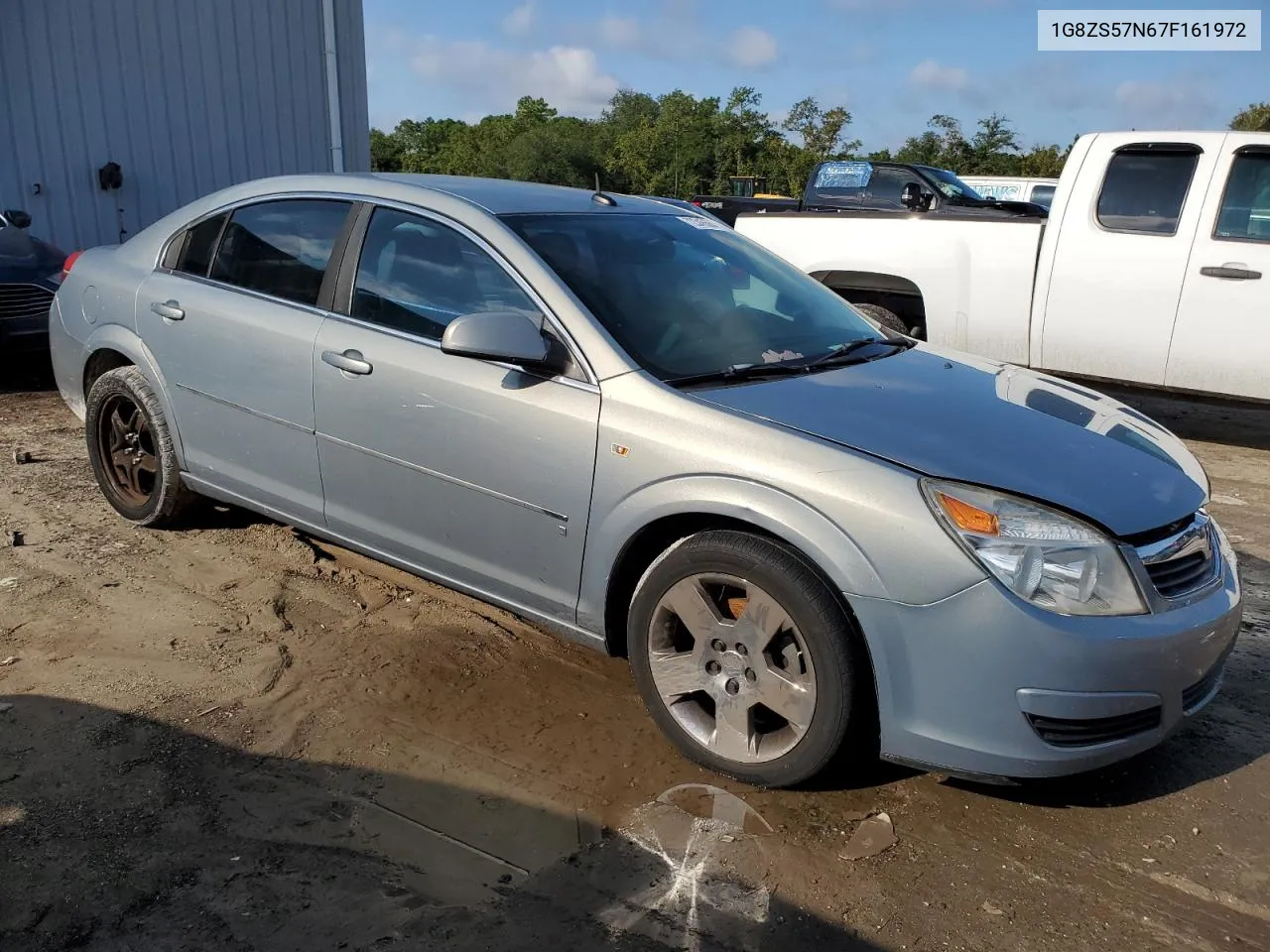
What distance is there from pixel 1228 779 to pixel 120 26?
46.9 ft

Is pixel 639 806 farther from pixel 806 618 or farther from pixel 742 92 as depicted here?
pixel 742 92

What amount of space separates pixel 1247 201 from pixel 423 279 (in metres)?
5.58

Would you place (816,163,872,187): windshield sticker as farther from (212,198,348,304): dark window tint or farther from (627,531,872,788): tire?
(627,531,872,788): tire

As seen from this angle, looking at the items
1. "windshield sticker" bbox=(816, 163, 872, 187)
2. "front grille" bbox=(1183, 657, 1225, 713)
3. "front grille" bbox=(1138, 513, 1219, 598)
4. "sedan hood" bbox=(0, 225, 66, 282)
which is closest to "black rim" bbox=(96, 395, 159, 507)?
"front grille" bbox=(1138, 513, 1219, 598)

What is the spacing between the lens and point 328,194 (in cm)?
411

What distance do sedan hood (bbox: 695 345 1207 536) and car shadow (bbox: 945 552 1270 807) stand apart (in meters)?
0.68

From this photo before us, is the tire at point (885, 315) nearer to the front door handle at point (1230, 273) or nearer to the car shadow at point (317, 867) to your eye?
the front door handle at point (1230, 273)

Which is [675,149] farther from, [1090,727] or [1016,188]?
[1090,727]

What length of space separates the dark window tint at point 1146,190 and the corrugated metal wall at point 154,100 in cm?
1165

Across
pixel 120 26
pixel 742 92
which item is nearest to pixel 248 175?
pixel 120 26

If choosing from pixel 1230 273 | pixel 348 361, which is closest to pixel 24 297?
pixel 348 361

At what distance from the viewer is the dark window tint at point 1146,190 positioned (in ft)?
22.5

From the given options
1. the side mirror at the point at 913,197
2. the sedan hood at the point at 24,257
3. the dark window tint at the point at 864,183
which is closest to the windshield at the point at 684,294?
the side mirror at the point at 913,197

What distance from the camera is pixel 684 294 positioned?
12.0ft
